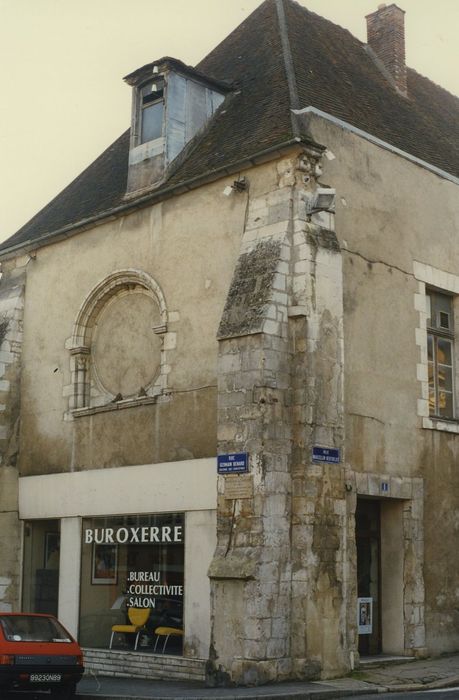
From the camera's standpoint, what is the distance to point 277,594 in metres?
12.7

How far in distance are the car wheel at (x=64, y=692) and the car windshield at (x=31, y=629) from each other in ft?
2.05

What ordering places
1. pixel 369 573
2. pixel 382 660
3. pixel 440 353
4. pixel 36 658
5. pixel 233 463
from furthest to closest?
1. pixel 440 353
2. pixel 369 573
3. pixel 382 660
4. pixel 233 463
5. pixel 36 658

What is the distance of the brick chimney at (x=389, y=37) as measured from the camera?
64.4 feet

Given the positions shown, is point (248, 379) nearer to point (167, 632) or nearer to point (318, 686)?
point (318, 686)

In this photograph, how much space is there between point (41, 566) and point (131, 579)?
2.55 m

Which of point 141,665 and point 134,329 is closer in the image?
point 141,665

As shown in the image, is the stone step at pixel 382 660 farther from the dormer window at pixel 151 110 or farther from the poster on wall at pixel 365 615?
the dormer window at pixel 151 110

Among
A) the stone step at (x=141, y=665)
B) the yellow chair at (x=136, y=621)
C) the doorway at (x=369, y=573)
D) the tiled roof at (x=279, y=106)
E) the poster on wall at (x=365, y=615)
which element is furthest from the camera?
the tiled roof at (x=279, y=106)

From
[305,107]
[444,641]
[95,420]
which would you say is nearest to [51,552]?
[95,420]

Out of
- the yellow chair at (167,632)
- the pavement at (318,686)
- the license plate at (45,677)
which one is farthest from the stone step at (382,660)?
the license plate at (45,677)

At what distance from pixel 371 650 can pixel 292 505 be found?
3.12 m

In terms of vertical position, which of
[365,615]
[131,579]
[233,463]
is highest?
[233,463]

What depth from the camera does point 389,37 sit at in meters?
20.0

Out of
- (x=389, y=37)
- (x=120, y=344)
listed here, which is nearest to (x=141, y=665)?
(x=120, y=344)
